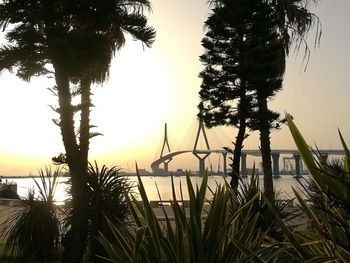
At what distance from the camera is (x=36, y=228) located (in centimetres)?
999

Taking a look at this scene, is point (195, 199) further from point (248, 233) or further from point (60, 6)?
point (60, 6)

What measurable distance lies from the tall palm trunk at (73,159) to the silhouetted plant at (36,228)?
1330mm

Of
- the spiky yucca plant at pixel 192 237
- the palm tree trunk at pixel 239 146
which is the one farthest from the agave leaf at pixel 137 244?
the palm tree trunk at pixel 239 146

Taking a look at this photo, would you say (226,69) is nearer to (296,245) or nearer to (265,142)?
(265,142)

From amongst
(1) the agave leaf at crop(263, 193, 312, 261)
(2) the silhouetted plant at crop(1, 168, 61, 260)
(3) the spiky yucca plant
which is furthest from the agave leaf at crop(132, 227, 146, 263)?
(2) the silhouetted plant at crop(1, 168, 61, 260)

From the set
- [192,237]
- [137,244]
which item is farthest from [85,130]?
[137,244]

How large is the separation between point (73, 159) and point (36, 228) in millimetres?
2086

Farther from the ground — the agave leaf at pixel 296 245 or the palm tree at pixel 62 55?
the palm tree at pixel 62 55

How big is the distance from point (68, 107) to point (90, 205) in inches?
79.7

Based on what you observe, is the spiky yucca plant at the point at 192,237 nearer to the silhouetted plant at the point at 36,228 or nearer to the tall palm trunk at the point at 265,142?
the silhouetted plant at the point at 36,228

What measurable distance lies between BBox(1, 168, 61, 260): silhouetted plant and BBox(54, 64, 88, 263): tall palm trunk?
133 cm

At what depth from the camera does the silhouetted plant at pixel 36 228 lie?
989 cm

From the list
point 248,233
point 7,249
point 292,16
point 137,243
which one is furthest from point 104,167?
point 292,16

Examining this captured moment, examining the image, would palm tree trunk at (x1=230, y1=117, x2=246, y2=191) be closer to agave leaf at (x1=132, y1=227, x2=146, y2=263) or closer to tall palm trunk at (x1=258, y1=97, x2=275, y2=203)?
tall palm trunk at (x1=258, y1=97, x2=275, y2=203)
